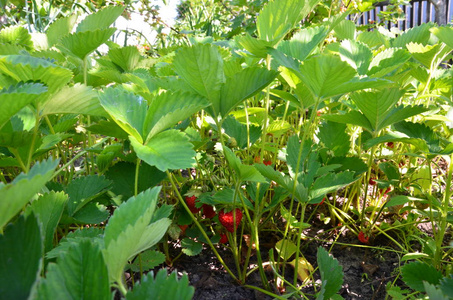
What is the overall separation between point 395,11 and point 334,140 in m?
3.21

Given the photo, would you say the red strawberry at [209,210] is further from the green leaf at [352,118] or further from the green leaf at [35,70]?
the green leaf at [35,70]

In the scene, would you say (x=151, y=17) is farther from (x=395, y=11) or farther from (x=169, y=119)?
(x=169, y=119)

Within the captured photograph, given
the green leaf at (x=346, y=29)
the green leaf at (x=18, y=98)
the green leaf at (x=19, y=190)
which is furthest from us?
the green leaf at (x=346, y=29)

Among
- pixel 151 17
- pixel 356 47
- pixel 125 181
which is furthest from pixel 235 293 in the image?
pixel 151 17

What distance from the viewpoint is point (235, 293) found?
0.76m

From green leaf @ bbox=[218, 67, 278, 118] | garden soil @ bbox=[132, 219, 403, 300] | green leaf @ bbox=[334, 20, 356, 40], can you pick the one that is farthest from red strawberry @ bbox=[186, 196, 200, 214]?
green leaf @ bbox=[334, 20, 356, 40]

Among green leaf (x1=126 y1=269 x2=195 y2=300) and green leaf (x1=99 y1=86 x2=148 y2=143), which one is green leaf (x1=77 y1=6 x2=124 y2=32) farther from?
green leaf (x1=126 y1=269 x2=195 y2=300)

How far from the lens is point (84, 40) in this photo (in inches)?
26.5

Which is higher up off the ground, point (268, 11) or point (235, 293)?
point (268, 11)

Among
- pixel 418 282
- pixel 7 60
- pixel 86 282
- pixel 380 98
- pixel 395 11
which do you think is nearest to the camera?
pixel 86 282

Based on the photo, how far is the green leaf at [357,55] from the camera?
30.3 inches

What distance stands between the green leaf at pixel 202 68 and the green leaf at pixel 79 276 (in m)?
0.34

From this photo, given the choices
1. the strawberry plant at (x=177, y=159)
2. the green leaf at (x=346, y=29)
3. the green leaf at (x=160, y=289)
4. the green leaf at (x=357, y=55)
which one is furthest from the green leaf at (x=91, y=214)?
the green leaf at (x=346, y=29)

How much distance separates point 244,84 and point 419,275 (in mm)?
393
